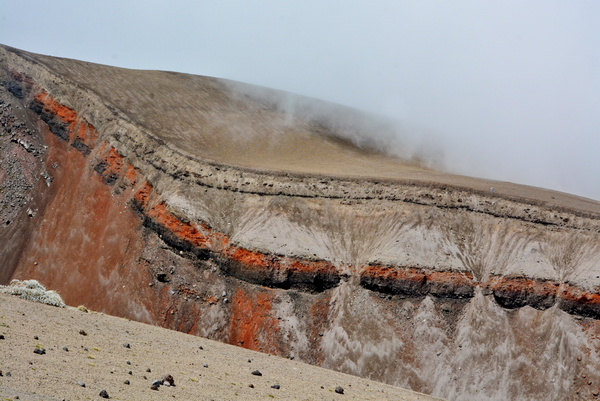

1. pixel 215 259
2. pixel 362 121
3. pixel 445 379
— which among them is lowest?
pixel 445 379

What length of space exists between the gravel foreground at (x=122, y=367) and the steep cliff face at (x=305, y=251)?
48.2ft

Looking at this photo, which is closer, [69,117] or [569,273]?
[569,273]

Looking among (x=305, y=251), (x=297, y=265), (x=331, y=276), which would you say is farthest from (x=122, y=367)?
(x=305, y=251)

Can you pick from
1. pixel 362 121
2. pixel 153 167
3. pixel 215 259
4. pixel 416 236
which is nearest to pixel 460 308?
pixel 416 236

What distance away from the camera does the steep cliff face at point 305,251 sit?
40.4 metres

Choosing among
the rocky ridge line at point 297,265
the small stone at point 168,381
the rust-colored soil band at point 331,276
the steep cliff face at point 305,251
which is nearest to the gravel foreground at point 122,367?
the small stone at point 168,381

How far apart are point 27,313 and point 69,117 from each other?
42.2 m

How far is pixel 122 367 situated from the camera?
16.7 meters

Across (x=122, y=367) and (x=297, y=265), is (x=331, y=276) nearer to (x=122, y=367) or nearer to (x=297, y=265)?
(x=297, y=265)

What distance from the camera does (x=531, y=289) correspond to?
42.4m

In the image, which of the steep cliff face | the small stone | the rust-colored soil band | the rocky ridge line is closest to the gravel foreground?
the small stone

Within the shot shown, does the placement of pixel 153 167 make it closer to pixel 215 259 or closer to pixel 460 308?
pixel 215 259

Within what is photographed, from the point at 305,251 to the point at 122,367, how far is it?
95.7ft

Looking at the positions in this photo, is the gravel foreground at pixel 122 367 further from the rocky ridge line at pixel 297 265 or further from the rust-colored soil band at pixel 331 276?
the rocky ridge line at pixel 297 265
